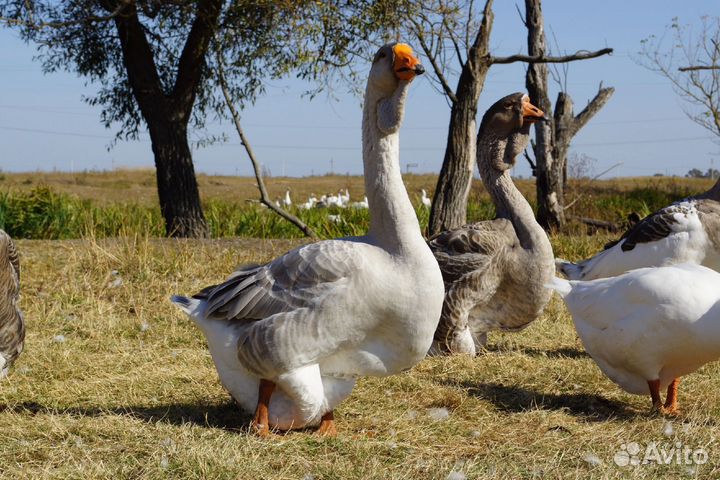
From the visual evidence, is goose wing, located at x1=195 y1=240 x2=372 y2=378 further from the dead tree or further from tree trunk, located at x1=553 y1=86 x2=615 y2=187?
tree trunk, located at x1=553 y1=86 x2=615 y2=187

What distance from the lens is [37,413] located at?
4.82 m

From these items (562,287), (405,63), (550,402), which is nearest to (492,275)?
(562,287)

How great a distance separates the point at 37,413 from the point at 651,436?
3.52 metres

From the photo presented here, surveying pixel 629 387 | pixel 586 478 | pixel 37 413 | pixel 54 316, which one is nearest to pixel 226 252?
pixel 54 316

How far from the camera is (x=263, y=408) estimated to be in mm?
4414

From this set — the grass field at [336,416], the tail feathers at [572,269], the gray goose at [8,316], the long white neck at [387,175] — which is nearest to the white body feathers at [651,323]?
the grass field at [336,416]

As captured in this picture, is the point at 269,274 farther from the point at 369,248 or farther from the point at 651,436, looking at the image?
the point at 651,436

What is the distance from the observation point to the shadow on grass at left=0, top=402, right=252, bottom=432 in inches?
184

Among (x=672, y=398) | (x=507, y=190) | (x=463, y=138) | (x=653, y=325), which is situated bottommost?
(x=672, y=398)

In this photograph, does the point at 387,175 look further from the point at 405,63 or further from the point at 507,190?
the point at 507,190

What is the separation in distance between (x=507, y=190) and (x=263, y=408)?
3.48 m

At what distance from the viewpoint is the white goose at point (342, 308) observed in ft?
13.5

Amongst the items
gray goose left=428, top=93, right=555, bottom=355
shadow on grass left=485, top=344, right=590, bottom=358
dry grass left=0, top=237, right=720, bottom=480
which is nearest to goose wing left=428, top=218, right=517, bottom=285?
gray goose left=428, top=93, right=555, bottom=355

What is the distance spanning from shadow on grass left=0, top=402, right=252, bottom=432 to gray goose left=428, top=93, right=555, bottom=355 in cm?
215
